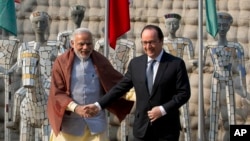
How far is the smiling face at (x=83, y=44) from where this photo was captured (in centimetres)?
591

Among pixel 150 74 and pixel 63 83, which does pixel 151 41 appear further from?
pixel 63 83

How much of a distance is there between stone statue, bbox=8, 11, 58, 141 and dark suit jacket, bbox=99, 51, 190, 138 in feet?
9.97

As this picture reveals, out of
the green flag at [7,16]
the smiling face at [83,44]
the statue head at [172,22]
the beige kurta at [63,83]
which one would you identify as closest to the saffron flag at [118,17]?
the statue head at [172,22]

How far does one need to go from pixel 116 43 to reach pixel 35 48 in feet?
3.43

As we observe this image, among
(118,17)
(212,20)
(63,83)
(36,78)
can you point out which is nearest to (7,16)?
(36,78)

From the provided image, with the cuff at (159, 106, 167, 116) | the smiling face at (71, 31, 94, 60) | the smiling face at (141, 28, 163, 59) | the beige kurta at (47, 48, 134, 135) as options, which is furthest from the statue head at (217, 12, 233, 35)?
the cuff at (159, 106, 167, 116)

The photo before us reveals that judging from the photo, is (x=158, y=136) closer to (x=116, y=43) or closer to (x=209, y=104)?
(x=116, y=43)

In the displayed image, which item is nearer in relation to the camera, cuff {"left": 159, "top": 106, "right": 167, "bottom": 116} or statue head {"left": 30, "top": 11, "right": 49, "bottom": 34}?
cuff {"left": 159, "top": 106, "right": 167, "bottom": 116}

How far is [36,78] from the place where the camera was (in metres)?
8.53

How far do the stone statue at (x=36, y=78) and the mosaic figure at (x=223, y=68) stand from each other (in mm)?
1702

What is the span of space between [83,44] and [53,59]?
2864 millimetres

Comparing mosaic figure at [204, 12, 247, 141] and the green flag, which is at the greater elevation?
the green flag

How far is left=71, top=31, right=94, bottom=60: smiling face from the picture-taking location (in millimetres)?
5906

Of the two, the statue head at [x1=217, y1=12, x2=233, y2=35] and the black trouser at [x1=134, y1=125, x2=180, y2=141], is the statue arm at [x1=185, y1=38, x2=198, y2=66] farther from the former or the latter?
the black trouser at [x1=134, y1=125, x2=180, y2=141]
